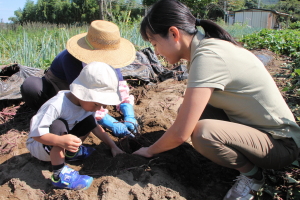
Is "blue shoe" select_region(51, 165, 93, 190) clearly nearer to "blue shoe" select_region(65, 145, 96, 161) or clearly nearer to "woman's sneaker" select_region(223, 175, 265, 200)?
"blue shoe" select_region(65, 145, 96, 161)

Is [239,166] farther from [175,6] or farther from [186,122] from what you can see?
[175,6]

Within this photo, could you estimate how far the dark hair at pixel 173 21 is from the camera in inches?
51.4

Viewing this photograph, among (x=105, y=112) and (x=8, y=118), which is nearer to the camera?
(x=105, y=112)

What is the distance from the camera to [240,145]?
133 centimetres

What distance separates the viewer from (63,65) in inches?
81.4

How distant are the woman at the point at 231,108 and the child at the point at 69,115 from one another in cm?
36

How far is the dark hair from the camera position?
1.31m

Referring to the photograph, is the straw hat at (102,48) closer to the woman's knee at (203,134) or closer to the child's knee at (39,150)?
the child's knee at (39,150)

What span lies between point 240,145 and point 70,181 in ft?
3.17

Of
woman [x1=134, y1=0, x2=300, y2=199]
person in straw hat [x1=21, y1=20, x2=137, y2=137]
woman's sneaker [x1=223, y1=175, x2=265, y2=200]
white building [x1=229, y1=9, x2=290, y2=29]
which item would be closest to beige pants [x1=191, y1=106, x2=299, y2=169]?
woman [x1=134, y1=0, x2=300, y2=199]

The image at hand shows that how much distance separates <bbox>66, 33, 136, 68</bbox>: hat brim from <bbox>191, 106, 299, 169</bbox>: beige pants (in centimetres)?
83

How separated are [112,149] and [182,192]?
0.59 metres

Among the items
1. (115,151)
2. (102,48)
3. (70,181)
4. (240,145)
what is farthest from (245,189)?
(102,48)

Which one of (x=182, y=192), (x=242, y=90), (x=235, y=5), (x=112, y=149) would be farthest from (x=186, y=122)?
(x=235, y=5)
